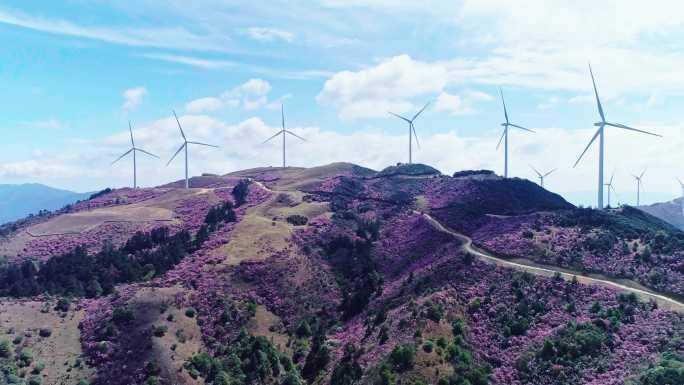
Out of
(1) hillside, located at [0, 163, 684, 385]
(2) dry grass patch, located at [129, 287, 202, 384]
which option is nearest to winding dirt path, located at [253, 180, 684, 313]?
(1) hillside, located at [0, 163, 684, 385]

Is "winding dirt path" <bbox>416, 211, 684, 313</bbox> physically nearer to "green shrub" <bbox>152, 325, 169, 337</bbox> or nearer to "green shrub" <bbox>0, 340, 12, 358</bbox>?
"green shrub" <bbox>152, 325, 169, 337</bbox>

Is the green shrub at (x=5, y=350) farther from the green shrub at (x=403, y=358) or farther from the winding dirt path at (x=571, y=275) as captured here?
the winding dirt path at (x=571, y=275)

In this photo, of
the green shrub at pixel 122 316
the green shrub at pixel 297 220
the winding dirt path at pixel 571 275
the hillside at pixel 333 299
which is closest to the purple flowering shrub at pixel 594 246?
the hillside at pixel 333 299

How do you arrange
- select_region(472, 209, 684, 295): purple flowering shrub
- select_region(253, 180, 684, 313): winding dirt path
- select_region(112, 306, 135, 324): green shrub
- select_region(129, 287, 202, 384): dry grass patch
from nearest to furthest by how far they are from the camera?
select_region(253, 180, 684, 313): winding dirt path < select_region(129, 287, 202, 384): dry grass patch < select_region(472, 209, 684, 295): purple flowering shrub < select_region(112, 306, 135, 324): green shrub

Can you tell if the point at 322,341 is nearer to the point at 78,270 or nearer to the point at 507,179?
the point at 78,270

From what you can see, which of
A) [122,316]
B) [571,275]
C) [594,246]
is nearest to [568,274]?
[571,275]

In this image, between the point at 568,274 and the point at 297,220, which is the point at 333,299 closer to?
the point at 297,220

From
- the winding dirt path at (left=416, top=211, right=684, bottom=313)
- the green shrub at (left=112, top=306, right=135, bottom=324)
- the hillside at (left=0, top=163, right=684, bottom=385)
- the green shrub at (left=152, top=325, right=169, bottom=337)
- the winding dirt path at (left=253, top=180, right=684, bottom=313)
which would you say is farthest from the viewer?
the green shrub at (left=112, top=306, right=135, bottom=324)

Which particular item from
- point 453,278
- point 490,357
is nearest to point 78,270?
point 453,278
